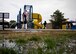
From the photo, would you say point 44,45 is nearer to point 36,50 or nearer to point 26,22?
point 36,50

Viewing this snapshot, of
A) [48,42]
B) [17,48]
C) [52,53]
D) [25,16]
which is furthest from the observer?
[25,16]

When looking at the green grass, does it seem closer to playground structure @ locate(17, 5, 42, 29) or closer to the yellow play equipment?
playground structure @ locate(17, 5, 42, 29)

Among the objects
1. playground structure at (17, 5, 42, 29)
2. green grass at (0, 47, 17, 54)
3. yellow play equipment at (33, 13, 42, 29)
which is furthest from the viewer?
yellow play equipment at (33, 13, 42, 29)

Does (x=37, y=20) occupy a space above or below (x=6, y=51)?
above

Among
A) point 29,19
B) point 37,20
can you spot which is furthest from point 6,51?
point 37,20

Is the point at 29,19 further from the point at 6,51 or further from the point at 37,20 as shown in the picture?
the point at 6,51

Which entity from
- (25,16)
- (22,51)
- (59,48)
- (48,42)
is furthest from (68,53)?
(25,16)

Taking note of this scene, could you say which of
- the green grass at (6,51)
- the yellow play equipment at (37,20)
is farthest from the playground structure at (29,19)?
the green grass at (6,51)

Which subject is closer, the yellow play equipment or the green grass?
the green grass

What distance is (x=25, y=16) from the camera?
92.5 feet

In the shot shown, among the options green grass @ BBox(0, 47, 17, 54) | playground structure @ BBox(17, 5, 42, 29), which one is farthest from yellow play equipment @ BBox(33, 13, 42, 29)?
green grass @ BBox(0, 47, 17, 54)

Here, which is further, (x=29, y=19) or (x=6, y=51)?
(x=29, y=19)

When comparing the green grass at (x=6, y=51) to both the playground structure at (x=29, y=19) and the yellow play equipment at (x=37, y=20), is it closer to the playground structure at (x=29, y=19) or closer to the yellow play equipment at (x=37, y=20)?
the playground structure at (x=29, y=19)

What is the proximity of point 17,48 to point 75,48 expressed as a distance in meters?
1.88
